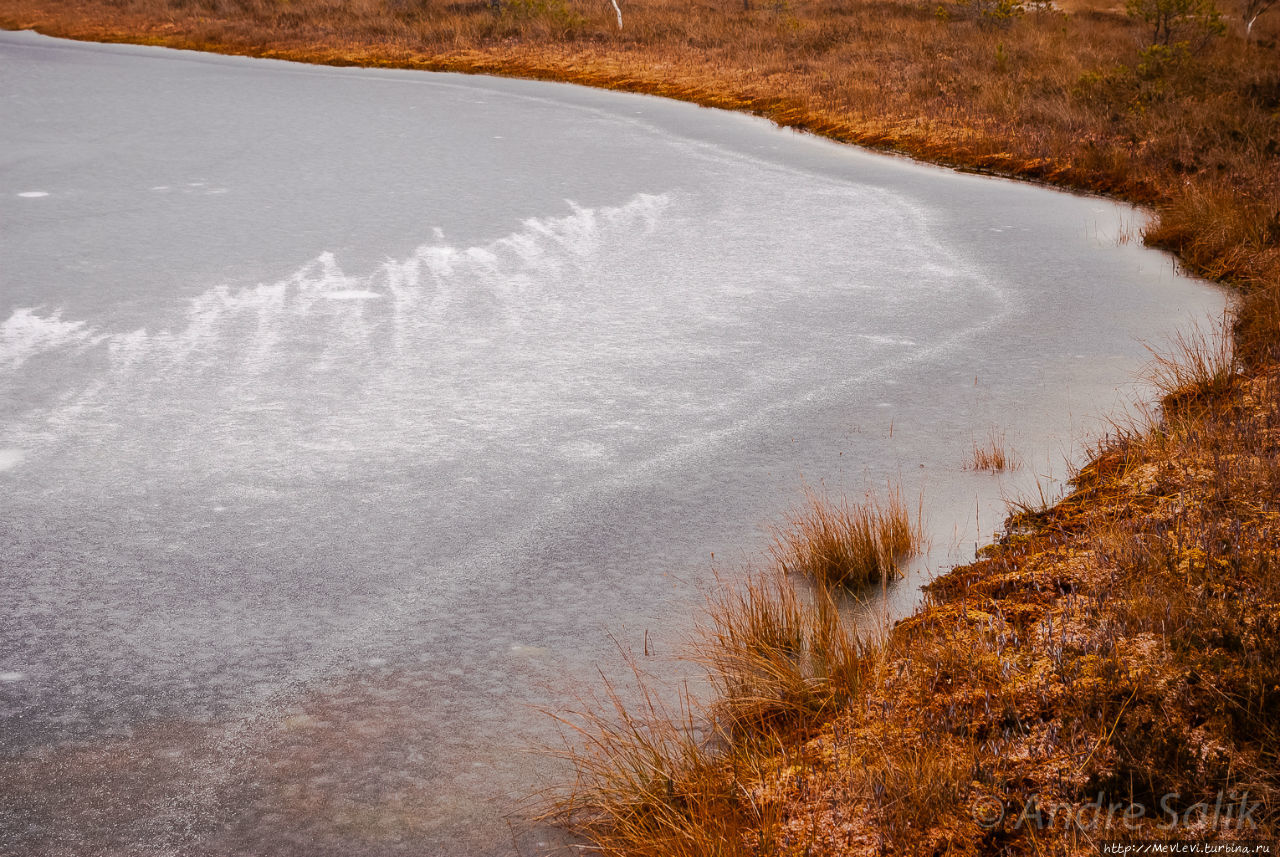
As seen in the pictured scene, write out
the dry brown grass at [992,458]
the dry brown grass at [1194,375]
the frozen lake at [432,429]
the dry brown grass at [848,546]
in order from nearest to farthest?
the frozen lake at [432,429], the dry brown grass at [848,546], the dry brown grass at [992,458], the dry brown grass at [1194,375]

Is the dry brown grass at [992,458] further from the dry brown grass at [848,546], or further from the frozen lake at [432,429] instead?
the dry brown grass at [848,546]

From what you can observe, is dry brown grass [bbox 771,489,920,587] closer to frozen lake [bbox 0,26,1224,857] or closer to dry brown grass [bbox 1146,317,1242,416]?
frozen lake [bbox 0,26,1224,857]

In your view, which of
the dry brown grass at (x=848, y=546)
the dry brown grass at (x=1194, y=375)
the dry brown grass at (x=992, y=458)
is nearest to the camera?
the dry brown grass at (x=848, y=546)

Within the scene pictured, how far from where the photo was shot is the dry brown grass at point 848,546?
4316 mm

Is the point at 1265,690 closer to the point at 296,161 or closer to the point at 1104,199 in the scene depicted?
the point at 1104,199

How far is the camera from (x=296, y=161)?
12.8m

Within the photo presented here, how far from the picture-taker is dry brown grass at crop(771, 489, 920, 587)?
170 inches

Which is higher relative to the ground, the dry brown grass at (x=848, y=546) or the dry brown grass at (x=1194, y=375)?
the dry brown grass at (x=1194, y=375)

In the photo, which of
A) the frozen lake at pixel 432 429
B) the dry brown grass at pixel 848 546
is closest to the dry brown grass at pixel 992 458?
the frozen lake at pixel 432 429

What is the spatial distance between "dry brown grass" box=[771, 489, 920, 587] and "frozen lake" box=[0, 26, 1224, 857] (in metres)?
0.13

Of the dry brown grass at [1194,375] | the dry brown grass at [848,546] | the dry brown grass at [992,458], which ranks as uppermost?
the dry brown grass at [1194,375]

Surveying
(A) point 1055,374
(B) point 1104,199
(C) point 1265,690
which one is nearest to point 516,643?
(C) point 1265,690

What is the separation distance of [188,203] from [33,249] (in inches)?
75.8

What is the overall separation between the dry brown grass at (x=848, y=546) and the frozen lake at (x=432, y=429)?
5.2 inches
